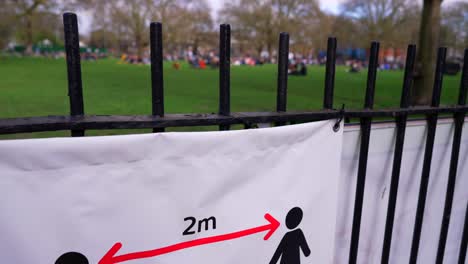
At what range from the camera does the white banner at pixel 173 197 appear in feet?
3.70

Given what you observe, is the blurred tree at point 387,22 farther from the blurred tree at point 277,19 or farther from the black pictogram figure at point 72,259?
the black pictogram figure at point 72,259

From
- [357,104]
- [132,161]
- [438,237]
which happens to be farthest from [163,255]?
[357,104]

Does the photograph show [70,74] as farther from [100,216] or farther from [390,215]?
[390,215]

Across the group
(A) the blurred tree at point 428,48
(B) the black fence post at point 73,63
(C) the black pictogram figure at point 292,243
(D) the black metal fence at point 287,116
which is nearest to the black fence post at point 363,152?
(D) the black metal fence at point 287,116

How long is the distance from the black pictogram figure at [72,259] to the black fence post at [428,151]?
1.70 m

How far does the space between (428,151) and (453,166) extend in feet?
0.92

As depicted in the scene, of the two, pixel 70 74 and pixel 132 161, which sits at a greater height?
pixel 70 74

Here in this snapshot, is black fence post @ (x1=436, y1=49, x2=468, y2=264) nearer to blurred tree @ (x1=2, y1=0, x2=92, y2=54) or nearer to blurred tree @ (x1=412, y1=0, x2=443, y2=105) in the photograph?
blurred tree @ (x1=412, y1=0, x2=443, y2=105)

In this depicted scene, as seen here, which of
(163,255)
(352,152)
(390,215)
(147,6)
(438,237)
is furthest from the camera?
(147,6)

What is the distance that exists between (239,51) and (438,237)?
70.9 m

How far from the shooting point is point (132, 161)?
1247 millimetres

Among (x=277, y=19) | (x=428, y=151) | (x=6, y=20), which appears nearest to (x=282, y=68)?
(x=428, y=151)

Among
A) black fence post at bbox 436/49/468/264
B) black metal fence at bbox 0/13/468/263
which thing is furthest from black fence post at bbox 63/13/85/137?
black fence post at bbox 436/49/468/264

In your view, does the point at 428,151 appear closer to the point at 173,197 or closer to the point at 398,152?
the point at 398,152
